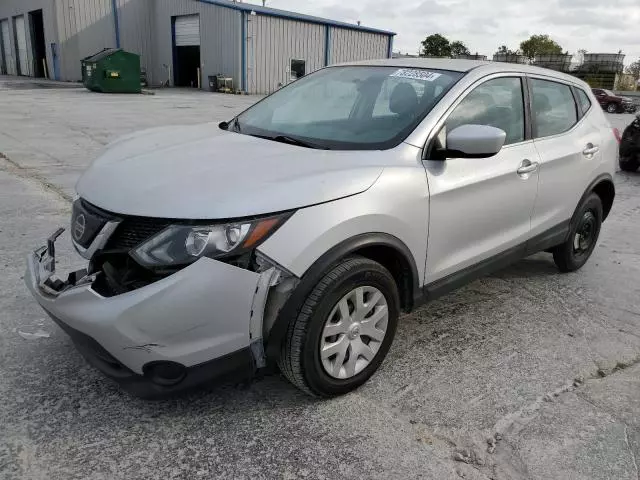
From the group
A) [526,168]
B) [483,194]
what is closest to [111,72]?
[526,168]

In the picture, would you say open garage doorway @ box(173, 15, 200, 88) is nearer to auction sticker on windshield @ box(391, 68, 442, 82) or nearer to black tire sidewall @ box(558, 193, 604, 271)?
black tire sidewall @ box(558, 193, 604, 271)

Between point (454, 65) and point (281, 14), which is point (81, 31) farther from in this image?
point (454, 65)

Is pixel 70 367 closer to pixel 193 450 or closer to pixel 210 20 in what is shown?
pixel 193 450

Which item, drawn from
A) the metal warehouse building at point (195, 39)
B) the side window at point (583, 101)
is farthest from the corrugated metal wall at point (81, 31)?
the side window at point (583, 101)

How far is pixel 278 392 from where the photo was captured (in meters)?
2.81

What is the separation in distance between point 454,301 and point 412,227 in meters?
1.37

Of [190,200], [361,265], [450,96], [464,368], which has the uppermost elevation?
[450,96]

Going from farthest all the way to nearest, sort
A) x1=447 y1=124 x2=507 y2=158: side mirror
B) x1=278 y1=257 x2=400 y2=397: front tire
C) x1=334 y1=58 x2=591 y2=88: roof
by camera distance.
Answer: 1. x1=334 y1=58 x2=591 y2=88: roof
2. x1=447 y1=124 x2=507 y2=158: side mirror
3. x1=278 y1=257 x2=400 y2=397: front tire

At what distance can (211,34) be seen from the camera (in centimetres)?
2811

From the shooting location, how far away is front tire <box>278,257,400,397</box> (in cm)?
244

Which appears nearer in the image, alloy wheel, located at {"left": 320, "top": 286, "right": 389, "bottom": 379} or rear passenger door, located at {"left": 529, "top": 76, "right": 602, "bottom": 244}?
alloy wheel, located at {"left": 320, "top": 286, "right": 389, "bottom": 379}

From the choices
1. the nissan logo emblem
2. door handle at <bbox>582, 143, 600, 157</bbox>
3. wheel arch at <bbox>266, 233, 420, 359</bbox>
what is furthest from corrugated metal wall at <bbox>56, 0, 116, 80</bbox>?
wheel arch at <bbox>266, 233, 420, 359</bbox>

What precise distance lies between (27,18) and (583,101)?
3655 cm

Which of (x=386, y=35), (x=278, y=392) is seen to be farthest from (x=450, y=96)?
(x=386, y=35)
